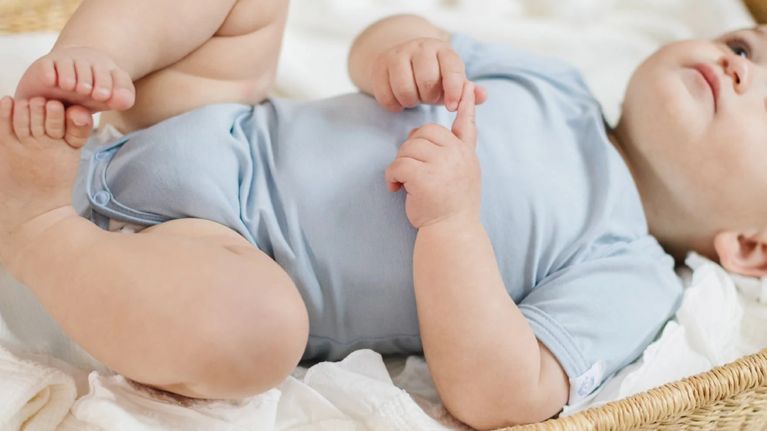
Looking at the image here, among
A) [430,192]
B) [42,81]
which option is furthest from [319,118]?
[42,81]

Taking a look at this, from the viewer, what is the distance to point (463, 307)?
0.80 m

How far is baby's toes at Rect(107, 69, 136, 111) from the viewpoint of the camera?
0.71 m

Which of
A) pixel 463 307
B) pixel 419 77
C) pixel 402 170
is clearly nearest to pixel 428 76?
pixel 419 77

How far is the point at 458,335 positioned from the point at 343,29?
2.61 feet

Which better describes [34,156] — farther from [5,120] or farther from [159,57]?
[159,57]

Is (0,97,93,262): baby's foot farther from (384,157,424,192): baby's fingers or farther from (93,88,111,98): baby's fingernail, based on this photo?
(384,157,424,192): baby's fingers

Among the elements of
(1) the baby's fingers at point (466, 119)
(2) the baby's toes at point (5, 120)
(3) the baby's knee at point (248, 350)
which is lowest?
(3) the baby's knee at point (248, 350)

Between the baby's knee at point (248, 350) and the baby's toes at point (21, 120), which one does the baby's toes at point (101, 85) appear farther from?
the baby's knee at point (248, 350)

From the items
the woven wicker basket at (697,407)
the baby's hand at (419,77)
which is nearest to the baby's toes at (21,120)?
the baby's hand at (419,77)

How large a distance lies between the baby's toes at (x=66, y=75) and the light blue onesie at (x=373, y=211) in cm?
16

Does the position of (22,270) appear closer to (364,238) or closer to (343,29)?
(364,238)

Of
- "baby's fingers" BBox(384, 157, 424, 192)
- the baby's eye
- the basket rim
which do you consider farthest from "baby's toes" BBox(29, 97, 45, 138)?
the baby's eye

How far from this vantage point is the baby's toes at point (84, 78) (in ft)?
2.29

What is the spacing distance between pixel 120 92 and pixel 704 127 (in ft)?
2.22
